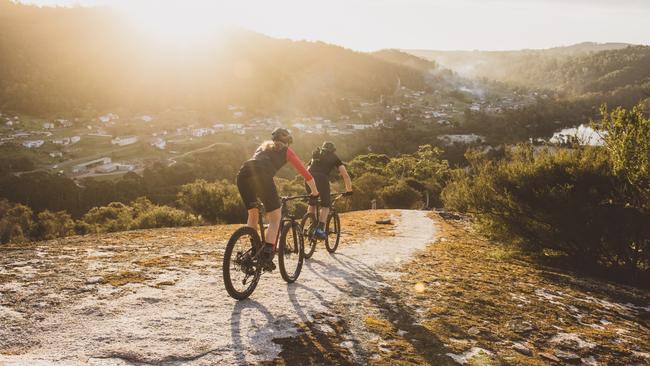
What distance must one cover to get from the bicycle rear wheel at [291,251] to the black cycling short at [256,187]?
0.69 meters

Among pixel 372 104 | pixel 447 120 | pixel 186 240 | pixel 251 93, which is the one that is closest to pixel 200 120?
pixel 251 93

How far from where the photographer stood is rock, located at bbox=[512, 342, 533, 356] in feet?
12.7

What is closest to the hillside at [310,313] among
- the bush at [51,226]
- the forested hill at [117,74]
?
the bush at [51,226]

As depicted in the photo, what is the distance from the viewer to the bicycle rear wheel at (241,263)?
15.1ft

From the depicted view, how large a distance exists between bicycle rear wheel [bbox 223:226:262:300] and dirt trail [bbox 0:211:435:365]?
0.18 m

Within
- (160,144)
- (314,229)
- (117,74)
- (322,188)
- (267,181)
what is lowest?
(314,229)

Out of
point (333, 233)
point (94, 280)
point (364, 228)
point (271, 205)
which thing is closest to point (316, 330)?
point (271, 205)

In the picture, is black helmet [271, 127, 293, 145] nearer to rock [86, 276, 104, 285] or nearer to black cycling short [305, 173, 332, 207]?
black cycling short [305, 173, 332, 207]

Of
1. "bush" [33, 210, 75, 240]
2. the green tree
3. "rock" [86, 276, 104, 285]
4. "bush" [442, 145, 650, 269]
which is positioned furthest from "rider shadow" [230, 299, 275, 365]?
"bush" [33, 210, 75, 240]

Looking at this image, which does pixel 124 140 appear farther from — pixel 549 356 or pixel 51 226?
pixel 549 356

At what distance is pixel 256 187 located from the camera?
4988 mm

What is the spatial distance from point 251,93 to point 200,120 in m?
39.6

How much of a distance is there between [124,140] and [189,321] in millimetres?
125603

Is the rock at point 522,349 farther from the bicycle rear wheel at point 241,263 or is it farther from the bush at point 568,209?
the bush at point 568,209
